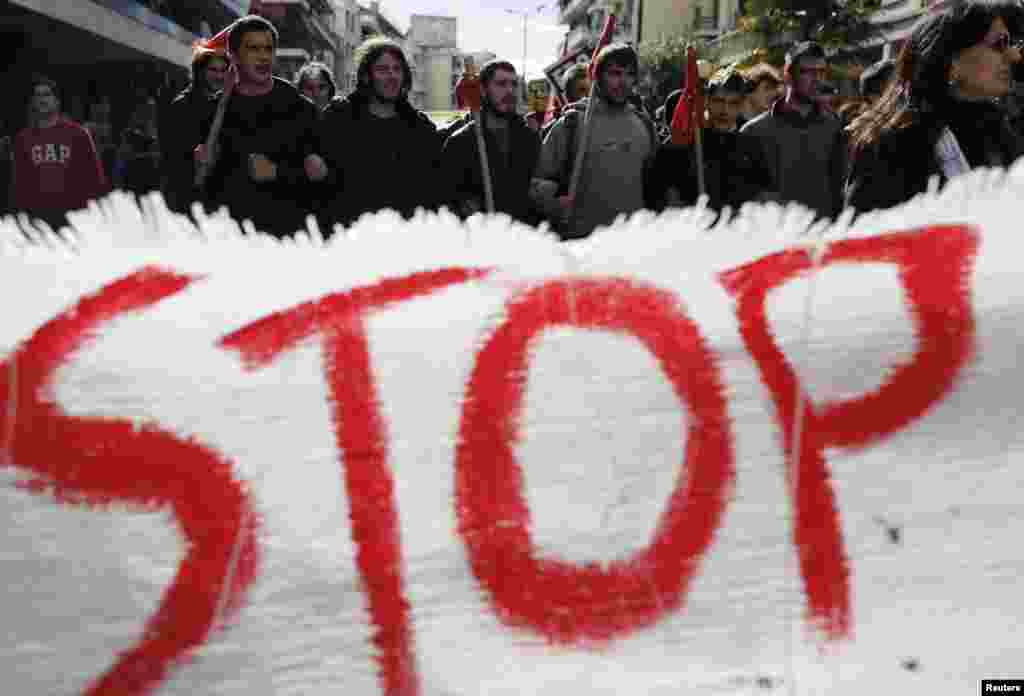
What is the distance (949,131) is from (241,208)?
236cm

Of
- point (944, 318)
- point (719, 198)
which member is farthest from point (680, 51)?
point (944, 318)

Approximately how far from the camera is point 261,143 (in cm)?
394

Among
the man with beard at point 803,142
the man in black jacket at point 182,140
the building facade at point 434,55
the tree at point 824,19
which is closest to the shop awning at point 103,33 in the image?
the tree at point 824,19

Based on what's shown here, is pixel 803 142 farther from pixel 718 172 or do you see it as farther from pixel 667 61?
pixel 667 61

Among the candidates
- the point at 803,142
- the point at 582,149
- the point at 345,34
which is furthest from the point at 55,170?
the point at 345,34

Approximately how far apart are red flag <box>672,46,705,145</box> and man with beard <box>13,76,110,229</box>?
306cm

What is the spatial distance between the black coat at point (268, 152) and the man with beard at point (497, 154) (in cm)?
66

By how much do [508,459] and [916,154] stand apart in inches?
52.4

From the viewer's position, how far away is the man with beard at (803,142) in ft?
16.6

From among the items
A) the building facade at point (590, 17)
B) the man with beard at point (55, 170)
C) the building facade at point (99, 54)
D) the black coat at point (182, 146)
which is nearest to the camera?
the black coat at point (182, 146)

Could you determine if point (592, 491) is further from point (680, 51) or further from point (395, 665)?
point (680, 51)

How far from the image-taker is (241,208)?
3836mm

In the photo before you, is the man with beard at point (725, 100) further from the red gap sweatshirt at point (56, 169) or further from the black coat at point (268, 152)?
the red gap sweatshirt at point (56, 169)

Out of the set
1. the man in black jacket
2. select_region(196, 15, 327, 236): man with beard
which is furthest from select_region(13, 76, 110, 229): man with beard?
select_region(196, 15, 327, 236): man with beard
